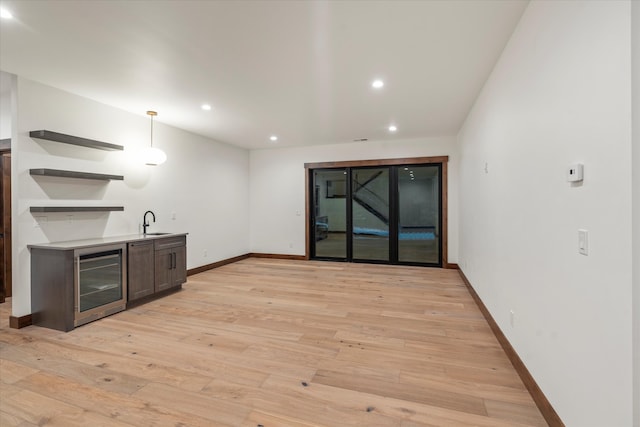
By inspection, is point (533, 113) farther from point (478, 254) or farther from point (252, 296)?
point (252, 296)

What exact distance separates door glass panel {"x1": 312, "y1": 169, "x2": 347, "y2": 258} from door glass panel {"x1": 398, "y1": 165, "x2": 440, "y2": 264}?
126cm

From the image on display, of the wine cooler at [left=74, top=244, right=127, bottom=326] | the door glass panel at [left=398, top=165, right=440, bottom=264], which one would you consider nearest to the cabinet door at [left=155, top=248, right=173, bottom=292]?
the wine cooler at [left=74, top=244, right=127, bottom=326]

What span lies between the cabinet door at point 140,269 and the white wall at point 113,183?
0.59 meters

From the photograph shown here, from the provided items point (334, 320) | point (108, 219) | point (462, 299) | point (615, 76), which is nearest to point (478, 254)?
point (462, 299)

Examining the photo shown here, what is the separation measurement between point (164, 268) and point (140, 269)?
1.25 feet

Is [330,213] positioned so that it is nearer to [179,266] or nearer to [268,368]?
[179,266]

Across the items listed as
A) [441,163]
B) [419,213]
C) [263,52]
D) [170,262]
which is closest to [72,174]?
[170,262]

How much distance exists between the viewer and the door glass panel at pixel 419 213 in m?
6.10

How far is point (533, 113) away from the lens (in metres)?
1.92

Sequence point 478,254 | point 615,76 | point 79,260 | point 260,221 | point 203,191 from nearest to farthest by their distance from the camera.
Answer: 1. point 615,76
2. point 79,260
3. point 478,254
4. point 203,191
5. point 260,221

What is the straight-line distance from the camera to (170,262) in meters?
4.27

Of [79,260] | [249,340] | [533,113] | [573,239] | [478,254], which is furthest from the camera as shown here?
[478,254]

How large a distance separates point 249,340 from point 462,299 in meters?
2.84

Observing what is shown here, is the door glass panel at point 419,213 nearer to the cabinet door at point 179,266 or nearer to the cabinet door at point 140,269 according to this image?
the cabinet door at point 179,266
